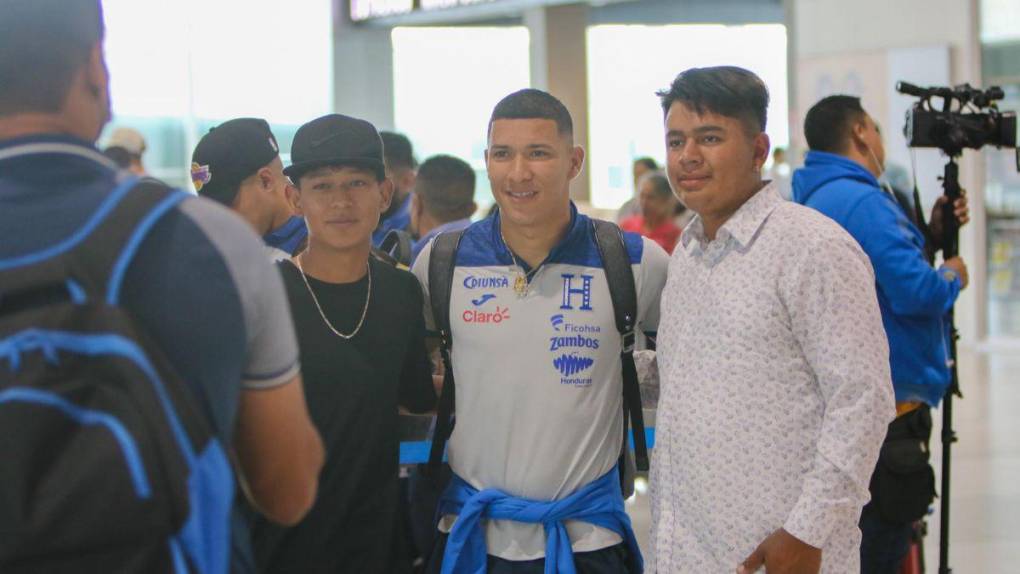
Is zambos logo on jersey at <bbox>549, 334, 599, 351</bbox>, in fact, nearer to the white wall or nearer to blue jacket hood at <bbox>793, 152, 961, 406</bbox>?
blue jacket hood at <bbox>793, 152, 961, 406</bbox>

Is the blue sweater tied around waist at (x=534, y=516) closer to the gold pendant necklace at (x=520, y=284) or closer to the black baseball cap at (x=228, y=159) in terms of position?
the gold pendant necklace at (x=520, y=284)

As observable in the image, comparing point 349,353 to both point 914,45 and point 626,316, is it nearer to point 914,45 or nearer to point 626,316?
point 626,316

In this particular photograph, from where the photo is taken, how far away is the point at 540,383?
2.38m

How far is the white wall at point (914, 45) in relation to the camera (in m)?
11.4

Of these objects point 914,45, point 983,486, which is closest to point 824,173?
point 983,486

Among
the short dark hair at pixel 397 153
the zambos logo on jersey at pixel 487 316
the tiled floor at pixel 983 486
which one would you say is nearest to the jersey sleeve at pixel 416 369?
the zambos logo on jersey at pixel 487 316

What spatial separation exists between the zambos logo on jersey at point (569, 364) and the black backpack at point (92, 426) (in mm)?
1235

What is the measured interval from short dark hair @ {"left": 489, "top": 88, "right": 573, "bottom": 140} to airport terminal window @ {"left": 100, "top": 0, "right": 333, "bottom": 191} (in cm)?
1061

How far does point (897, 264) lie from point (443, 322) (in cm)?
137

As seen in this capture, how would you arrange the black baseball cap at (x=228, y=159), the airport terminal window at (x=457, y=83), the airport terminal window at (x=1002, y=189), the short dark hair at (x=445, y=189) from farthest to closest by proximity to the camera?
the airport terminal window at (x=457, y=83)
the airport terminal window at (x=1002, y=189)
the short dark hair at (x=445, y=189)
the black baseball cap at (x=228, y=159)

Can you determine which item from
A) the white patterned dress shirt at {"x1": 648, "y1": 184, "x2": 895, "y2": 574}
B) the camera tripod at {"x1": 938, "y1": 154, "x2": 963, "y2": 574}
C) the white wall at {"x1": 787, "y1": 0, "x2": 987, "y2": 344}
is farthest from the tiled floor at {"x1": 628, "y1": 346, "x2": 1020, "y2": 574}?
the white patterned dress shirt at {"x1": 648, "y1": 184, "x2": 895, "y2": 574}

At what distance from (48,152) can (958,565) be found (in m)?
4.28

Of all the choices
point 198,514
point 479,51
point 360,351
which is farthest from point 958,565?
point 479,51

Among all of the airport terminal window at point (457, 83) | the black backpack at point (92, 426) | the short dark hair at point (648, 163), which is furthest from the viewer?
the airport terminal window at point (457, 83)
